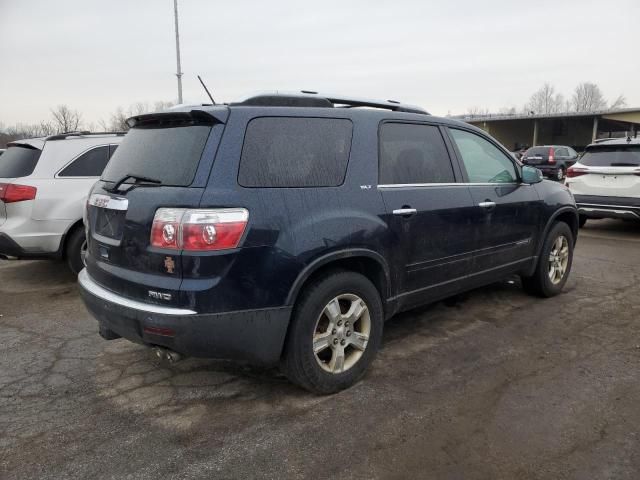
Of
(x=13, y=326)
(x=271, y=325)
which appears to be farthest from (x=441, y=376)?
(x=13, y=326)

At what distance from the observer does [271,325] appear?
9.45 ft

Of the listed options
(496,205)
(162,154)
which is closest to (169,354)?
(162,154)

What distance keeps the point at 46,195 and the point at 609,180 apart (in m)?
8.57

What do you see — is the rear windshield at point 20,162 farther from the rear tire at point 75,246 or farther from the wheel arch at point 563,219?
the wheel arch at point 563,219

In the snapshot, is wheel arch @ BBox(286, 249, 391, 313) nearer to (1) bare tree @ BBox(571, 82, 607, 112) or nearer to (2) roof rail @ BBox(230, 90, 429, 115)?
(2) roof rail @ BBox(230, 90, 429, 115)

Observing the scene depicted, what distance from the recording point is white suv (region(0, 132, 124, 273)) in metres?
5.56

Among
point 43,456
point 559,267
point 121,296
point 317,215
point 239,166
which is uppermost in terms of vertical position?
point 239,166

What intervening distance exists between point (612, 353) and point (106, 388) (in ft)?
12.2

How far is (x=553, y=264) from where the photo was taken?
211 inches

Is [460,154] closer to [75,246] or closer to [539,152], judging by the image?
[75,246]

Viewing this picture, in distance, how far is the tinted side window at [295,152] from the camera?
2912 millimetres

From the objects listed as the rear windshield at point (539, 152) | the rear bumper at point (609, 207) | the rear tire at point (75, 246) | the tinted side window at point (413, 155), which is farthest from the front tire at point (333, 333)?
the rear windshield at point (539, 152)

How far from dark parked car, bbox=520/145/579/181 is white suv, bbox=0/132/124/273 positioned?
20471mm

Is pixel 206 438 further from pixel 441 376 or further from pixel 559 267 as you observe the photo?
pixel 559 267
